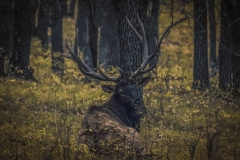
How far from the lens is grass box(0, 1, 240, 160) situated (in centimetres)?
758

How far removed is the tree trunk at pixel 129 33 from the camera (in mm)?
10773

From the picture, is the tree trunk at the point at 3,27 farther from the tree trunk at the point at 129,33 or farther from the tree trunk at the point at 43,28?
the tree trunk at the point at 129,33

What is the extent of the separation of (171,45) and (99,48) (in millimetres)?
14564

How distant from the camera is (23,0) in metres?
16.4

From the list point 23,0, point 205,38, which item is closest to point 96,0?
point 23,0

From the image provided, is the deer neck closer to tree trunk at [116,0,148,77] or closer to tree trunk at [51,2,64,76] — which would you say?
tree trunk at [116,0,148,77]

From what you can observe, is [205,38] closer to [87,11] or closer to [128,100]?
[87,11]

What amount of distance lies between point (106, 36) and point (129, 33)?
21.5ft

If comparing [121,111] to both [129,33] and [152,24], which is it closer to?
[129,33]

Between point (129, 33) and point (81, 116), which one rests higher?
point (129, 33)

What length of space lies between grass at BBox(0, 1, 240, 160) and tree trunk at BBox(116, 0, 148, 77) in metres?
1.16

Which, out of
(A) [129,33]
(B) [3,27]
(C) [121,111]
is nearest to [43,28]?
(B) [3,27]

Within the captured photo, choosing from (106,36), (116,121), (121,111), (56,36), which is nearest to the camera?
(116,121)

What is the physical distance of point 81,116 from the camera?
36.2 ft
